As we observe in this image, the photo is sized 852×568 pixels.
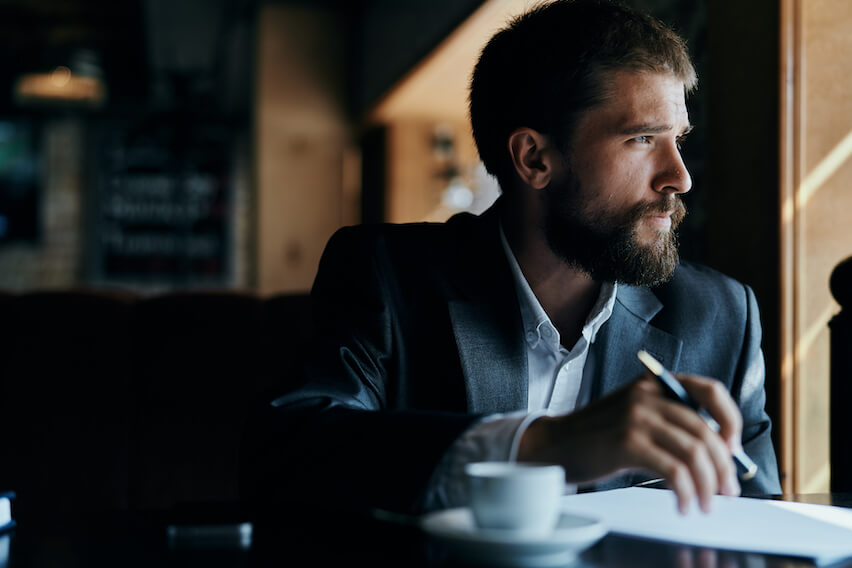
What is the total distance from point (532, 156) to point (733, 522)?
2.52 feet

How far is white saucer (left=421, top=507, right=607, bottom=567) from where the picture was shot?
69 cm

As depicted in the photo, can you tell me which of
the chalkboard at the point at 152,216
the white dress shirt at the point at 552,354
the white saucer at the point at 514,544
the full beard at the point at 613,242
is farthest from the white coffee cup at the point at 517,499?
the chalkboard at the point at 152,216

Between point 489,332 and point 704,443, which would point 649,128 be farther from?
point 704,443

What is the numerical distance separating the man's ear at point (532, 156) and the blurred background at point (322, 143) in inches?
10.9

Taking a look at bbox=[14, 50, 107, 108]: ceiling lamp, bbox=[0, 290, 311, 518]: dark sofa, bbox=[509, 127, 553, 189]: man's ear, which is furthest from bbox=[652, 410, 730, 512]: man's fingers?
bbox=[14, 50, 107, 108]: ceiling lamp

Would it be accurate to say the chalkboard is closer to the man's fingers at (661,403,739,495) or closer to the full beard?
the full beard

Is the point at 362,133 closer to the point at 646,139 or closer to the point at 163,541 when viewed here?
the point at 646,139

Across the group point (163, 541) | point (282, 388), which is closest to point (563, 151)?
point (282, 388)

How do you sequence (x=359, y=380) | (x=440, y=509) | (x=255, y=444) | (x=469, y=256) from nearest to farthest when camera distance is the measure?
(x=440, y=509) < (x=255, y=444) < (x=359, y=380) < (x=469, y=256)

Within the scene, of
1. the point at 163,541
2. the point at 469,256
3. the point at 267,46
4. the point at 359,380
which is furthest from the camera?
the point at 267,46

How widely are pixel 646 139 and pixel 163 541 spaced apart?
3.00 feet

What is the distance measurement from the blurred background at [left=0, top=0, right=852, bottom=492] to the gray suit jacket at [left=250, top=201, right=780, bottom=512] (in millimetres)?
239

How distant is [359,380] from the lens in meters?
1.25

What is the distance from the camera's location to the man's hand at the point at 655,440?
0.76 meters
